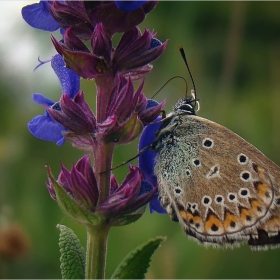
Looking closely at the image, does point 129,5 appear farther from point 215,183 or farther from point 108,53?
point 215,183

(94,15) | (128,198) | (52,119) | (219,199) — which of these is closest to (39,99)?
(52,119)

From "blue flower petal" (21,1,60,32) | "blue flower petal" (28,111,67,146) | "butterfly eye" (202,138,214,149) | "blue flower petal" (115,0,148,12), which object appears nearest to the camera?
"blue flower petal" (115,0,148,12)

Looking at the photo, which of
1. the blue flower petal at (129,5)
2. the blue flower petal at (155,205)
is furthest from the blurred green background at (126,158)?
the blue flower petal at (129,5)

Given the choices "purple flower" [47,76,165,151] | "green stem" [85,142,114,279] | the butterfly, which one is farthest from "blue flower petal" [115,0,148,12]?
the butterfly

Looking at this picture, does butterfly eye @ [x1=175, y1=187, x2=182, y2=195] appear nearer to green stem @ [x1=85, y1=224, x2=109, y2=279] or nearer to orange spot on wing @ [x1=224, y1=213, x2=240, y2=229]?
orange spot on wing @ [x1=224, y1=213, x2=240, y2=229]

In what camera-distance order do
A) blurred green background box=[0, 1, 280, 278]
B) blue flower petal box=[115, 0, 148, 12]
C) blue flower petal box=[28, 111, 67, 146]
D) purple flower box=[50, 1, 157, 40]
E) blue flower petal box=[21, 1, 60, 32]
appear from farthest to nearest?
blurred green background box=[0, 1, 280, 278]
blue flower petal box=[28, 111, 67, 146]
blue flower petal box=[21, 1, 60, 32]
purple flower box=[50, 1, 157, 40]
blue flower petal box=[115, 0, 148, 12]

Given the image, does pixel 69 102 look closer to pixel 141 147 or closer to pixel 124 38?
pixel 124 38
